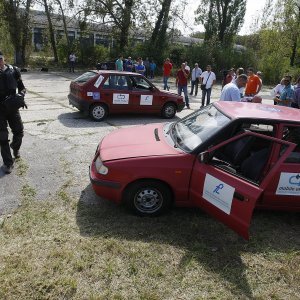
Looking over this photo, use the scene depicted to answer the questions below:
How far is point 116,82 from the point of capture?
391 inches

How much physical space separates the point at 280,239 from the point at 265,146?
3.87 ft

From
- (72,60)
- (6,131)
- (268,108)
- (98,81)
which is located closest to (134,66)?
(72,60)

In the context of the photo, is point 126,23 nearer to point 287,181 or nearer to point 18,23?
point 18,23

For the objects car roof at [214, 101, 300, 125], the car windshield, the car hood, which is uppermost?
car roof at [214, 101, 300, 125]

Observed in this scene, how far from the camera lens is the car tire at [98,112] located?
9716 millimetres

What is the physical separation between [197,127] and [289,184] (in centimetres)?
140

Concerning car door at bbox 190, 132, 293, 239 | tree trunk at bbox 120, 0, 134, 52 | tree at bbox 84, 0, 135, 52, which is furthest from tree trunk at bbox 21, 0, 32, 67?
car door at bbox 190, 132, 293, 239

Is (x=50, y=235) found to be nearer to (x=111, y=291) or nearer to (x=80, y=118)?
(x=111, y=291)

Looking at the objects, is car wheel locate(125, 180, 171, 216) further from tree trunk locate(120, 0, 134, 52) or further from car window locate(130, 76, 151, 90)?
tree trunk locate(120, 0, 134, 52)

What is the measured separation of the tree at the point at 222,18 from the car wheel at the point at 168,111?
28499 millimetres

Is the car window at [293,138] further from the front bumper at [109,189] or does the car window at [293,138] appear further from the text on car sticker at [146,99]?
the text on car sticker at [146,99]

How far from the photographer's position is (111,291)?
3.21 m

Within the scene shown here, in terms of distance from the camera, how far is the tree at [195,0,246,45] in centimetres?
3694

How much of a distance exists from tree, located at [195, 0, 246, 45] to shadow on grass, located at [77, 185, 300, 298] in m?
35.2
